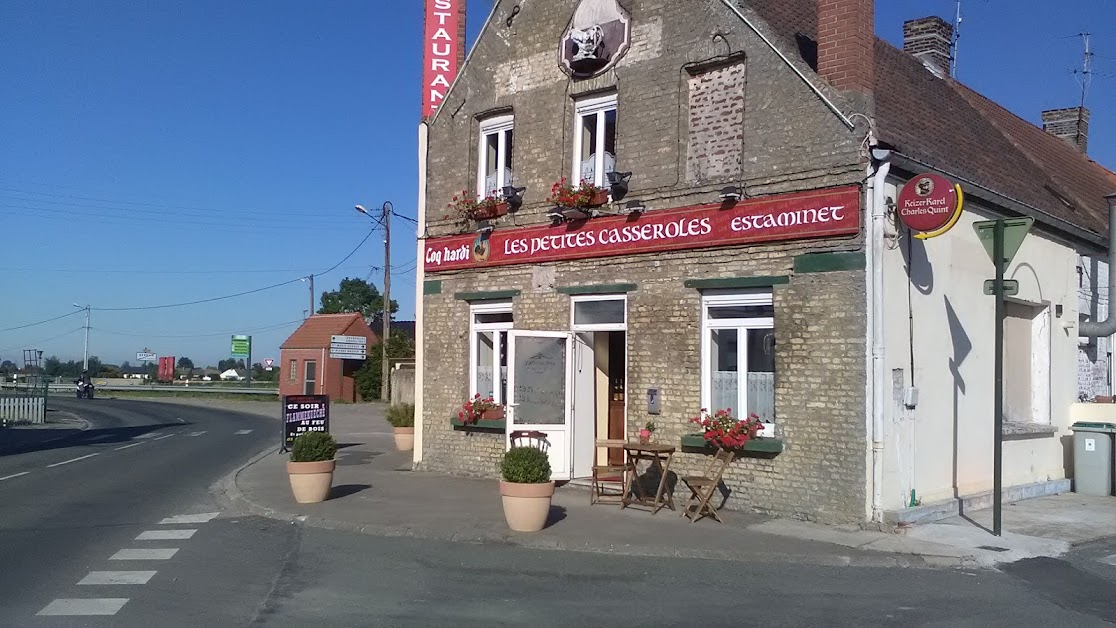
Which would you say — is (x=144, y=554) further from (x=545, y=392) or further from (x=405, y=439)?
(x=405, y=439)

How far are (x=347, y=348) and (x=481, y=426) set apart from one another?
33.9 metres

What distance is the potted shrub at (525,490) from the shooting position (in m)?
10.3

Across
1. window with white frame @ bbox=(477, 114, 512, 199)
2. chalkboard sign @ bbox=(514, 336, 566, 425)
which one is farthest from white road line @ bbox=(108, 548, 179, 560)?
window with white frame @ bbox=(477, 114, 512, 199)

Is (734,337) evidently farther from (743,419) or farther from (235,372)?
(235,372)

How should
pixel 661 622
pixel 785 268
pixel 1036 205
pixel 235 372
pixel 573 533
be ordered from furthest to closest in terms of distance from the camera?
pixel 235 372 → pixel 1036 205 → pixel 785 268 → pixel 573 533 → pixel 661 622

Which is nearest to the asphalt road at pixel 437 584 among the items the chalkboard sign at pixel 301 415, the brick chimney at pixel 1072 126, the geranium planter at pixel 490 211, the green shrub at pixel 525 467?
the green shrub at pixel 525 467

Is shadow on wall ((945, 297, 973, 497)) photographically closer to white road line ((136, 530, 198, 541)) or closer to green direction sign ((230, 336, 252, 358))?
white road line ((136, 530, 198, 541))

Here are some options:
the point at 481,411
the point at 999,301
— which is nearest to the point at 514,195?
the point at 481,411

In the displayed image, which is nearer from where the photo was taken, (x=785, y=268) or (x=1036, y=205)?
(x=785, y=268)

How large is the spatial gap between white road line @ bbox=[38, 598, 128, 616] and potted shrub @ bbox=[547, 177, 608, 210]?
8.02m

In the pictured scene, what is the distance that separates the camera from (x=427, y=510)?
39.3ft

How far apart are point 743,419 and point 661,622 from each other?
521 centimetres

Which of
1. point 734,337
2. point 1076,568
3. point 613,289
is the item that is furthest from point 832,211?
point 1076,568

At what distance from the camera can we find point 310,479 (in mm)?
12477
